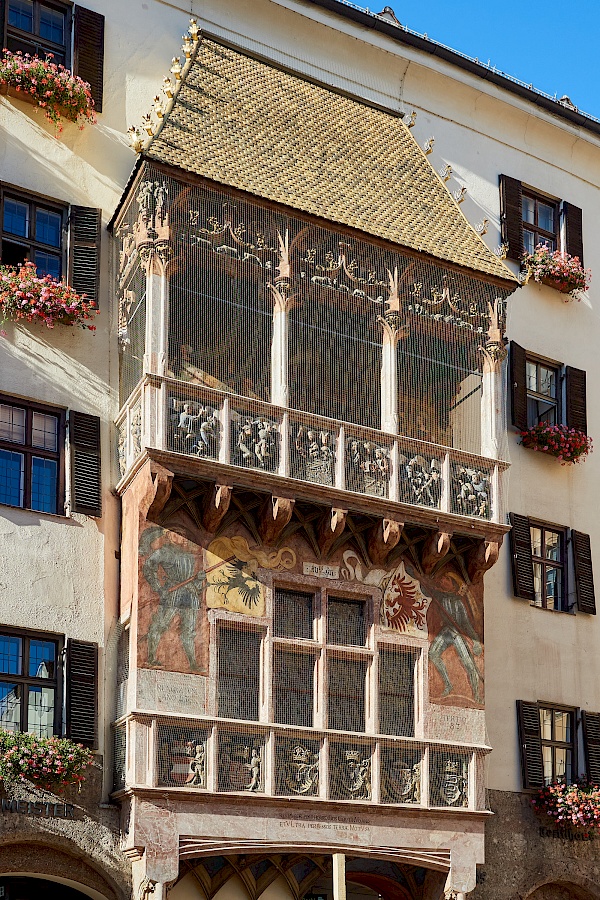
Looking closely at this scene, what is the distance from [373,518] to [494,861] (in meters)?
5.06


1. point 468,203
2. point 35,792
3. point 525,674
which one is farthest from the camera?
point 468,203

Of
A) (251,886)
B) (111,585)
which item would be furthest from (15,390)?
(251,886)

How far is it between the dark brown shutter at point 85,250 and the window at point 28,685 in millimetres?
4505

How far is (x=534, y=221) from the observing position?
Answer: 23.7 m

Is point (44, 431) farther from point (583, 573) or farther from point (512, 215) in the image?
point (512, 215)

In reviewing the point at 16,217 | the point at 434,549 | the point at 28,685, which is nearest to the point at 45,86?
the point at 16,217

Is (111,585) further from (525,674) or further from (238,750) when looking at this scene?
(525,674)

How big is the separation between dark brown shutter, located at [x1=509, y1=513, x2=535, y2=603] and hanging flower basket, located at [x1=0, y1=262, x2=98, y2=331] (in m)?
7.33

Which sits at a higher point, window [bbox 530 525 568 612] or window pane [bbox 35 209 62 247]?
window pane [bbox 35 209 62 247]

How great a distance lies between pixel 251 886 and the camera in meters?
17.1

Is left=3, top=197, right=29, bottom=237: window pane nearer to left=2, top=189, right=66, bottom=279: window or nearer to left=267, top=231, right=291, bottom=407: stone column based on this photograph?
left=2, top=189, right=66, bottom=279: window

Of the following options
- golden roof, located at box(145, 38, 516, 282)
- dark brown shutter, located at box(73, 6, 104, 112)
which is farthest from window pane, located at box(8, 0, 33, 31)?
golden roof, located at box(145, 38, 516, 282)

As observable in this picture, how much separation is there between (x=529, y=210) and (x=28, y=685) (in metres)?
12.0

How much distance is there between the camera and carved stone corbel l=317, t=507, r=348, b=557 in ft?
57.8
